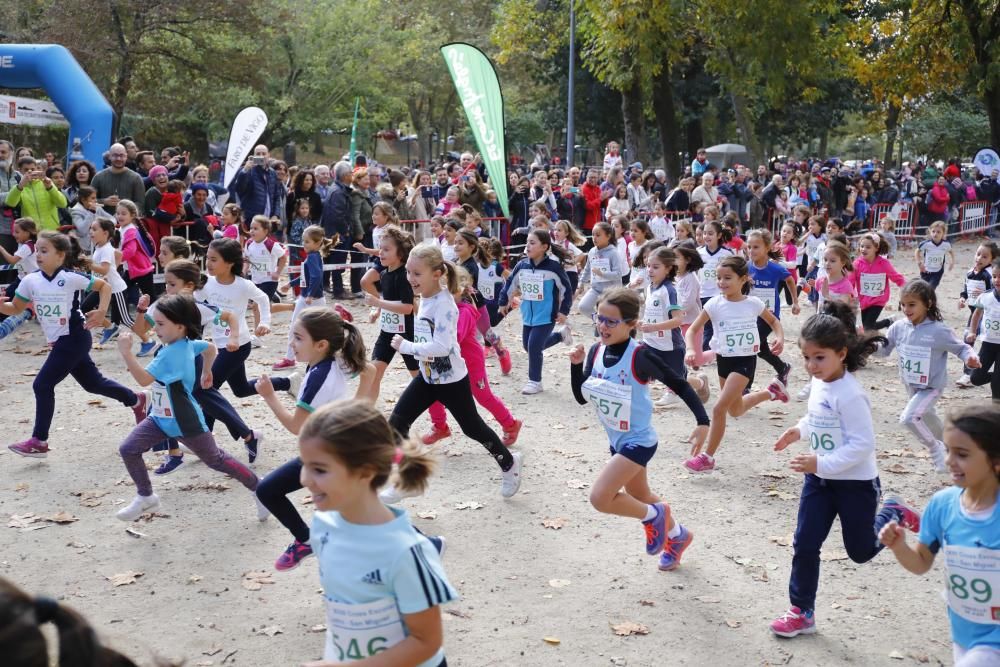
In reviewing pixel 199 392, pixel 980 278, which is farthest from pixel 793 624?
pixel 980 278

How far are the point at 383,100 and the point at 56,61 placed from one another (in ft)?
77.9

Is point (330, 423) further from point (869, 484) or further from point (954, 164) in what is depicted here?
point (954, 164)

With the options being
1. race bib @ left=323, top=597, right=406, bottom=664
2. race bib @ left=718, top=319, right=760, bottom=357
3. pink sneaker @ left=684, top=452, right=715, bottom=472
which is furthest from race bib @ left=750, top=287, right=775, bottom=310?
race bib @ left=323, top=597, right=406, bottom=664

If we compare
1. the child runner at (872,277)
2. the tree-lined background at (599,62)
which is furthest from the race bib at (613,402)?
the tree-lined background at (599,62)

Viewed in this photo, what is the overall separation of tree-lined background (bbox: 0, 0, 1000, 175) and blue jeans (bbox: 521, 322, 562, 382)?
17362 millimetres

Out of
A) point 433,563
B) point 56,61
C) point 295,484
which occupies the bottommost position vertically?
point 295,484

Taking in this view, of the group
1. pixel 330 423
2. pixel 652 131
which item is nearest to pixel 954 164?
pixel 652 131

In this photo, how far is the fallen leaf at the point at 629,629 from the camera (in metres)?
5.23

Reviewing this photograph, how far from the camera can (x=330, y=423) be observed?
312 centimetres

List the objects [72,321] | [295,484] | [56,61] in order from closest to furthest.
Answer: [295,484], [72,321], [56,61]

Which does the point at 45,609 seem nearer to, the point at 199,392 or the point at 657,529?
the point at 657,529

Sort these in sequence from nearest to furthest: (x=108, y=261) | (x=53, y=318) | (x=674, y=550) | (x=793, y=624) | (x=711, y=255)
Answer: (x=793, y=624), (x=674, y=550), (x=53, y=318), (x=108, y=261), (x=711, y=255)

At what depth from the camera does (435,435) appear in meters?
8.58

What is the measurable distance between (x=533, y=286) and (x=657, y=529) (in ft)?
14.7
